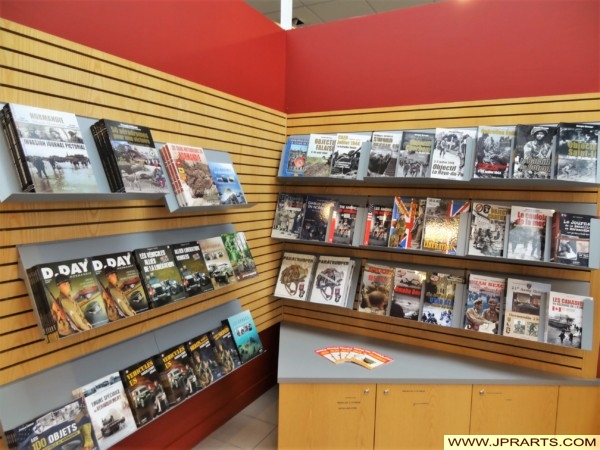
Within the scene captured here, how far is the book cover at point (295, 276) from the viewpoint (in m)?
3.34

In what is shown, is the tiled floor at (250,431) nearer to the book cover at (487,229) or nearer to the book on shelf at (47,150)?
the book cover at (487,229)

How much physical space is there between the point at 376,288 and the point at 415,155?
1038 millimetres

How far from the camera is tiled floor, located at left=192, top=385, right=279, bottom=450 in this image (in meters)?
2.94

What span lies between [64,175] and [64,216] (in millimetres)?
274

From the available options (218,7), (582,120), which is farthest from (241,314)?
(582,120)

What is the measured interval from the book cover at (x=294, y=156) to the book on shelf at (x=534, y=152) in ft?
5.00

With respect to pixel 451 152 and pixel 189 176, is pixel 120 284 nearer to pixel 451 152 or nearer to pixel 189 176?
pixel 189 176

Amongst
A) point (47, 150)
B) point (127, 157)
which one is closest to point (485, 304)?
point (127, 157)

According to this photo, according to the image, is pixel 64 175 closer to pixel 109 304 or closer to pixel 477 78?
pixel 109 304

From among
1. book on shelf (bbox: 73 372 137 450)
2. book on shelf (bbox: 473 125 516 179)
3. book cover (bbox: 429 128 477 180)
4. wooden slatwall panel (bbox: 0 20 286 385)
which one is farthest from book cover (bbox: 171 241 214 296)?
book on shelf (bbox: 473 125 516 179)

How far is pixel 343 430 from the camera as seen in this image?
2631 millimetres

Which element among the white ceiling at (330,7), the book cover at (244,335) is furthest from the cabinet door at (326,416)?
the white ceiling at (330,7)

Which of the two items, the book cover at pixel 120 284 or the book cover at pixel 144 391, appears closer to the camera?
the book cover at pixel 120 284

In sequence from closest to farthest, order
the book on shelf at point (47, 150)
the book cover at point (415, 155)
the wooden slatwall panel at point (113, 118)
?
the book on shelf at point (47, 150), the wooden slatwall panel at point (113, 118), the book cover at point (415, 155)
